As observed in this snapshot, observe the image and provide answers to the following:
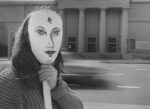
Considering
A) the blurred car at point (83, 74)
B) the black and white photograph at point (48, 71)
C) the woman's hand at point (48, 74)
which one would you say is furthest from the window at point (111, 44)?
the woman's hand at point (48, 74)

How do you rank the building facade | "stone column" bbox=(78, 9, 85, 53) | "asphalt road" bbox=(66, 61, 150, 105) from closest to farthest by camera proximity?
"asphalt road" bbox=(66, 61, 150, 105)
the building facade
"stone column" bbox=(78, 9, 85, 53)

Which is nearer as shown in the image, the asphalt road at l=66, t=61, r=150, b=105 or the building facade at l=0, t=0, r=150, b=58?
the asphalt road at l=66, t=61, r=150, b=105

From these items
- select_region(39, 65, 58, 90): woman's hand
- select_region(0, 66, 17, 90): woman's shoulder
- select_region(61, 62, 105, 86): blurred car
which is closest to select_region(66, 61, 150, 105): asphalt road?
select_region(61, 62, 105, 86): blurred car

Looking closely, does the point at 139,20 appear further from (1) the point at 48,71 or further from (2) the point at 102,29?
(1) the point at 48,71

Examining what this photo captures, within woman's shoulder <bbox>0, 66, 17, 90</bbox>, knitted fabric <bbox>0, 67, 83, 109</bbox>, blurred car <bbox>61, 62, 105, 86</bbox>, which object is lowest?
blurred car <bbox>61, 62, 105, 86</bbox>

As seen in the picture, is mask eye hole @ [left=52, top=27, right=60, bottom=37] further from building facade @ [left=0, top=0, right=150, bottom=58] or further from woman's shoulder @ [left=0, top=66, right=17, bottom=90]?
building facade @ [left=0, top=0, right=150, bottom=58]

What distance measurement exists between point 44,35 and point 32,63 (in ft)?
0.42

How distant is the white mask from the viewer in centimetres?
128

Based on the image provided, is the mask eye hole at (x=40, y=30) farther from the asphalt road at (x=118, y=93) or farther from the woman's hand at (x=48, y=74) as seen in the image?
the asphalt road at (x=118, y=93)

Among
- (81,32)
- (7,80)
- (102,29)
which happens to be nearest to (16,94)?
(7,80)

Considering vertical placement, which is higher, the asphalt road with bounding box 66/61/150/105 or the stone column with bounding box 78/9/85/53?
the stone column with bounding box 78/9/85/53

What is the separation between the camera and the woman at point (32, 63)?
4.17 feet

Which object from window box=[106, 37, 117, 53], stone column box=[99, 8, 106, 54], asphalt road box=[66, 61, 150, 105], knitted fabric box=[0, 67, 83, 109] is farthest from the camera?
window box=[106, 37, 117, 53]

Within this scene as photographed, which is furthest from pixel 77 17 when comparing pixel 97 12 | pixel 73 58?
pixel 73 58
